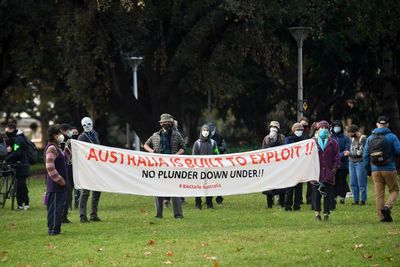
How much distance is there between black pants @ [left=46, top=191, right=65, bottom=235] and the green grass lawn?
0.21 metres

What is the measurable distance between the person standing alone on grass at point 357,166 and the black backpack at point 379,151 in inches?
199

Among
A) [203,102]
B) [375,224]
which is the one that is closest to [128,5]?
[375,224]

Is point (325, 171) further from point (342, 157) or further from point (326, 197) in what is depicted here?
point (342, 157)

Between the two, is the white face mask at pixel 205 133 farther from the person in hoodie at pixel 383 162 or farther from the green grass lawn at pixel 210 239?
the person in hoodie at pixel 383 162

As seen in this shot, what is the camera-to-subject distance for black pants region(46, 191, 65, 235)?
1595 cm

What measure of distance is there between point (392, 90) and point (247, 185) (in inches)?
879

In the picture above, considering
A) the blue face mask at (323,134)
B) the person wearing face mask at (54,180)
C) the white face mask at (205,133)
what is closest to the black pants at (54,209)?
the person wearing face mask at (54,180)

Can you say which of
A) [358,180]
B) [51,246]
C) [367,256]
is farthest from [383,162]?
[51,246]

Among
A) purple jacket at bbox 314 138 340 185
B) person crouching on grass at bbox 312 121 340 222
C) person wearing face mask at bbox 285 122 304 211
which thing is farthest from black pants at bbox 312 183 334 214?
person wearing face mask at bbox 285 122 304 211

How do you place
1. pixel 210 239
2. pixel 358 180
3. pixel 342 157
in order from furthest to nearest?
pixel 342 157
pixel 358 180
pixel 210 239

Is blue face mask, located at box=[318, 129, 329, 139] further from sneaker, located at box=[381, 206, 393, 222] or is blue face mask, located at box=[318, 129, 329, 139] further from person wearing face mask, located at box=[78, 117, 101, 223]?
person wearing face mask, located at box=[78, 117, 101, 223]

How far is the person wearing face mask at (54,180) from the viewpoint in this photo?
1585 centimetres

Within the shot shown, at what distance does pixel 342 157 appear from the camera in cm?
2248

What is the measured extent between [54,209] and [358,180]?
349 inches
